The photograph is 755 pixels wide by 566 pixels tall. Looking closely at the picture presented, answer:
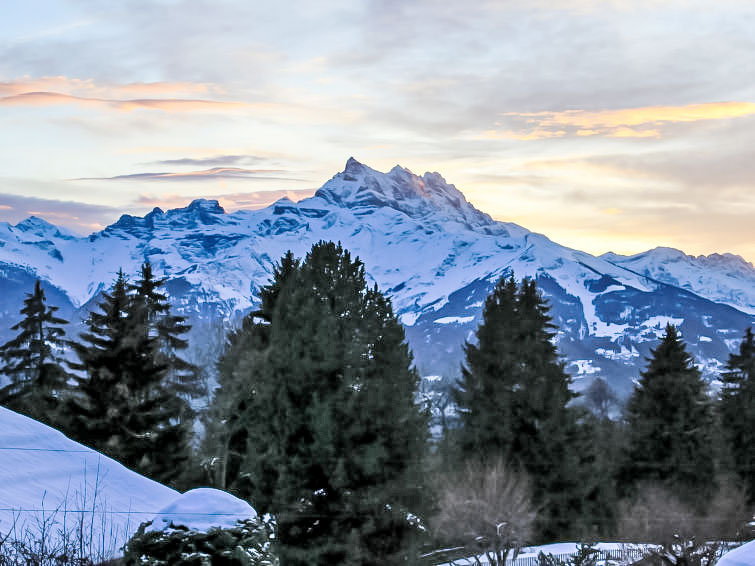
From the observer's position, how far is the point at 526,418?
42.8 m

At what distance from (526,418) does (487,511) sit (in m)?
6.76

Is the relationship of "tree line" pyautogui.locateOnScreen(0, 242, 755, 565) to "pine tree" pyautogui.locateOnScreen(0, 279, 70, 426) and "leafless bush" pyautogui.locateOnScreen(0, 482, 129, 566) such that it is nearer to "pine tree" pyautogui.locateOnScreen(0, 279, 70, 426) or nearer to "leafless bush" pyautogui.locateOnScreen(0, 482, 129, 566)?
"pine tree" pyautogui.locateOnScreen(0, 279, 70, 426)

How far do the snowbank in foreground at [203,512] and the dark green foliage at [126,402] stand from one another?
22831mm

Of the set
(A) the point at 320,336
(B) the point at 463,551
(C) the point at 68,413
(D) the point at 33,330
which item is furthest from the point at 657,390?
(D) the point at 33,330

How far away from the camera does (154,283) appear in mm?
45719

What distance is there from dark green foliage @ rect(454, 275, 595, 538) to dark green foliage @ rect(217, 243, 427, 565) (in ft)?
48.7

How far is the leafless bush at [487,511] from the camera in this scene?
37.2 m

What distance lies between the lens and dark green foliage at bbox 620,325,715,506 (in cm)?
4362

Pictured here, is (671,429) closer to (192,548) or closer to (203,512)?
(203,512)

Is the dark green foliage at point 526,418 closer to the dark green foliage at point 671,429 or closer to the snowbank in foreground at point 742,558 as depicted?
the dark green foliage at point 671,429

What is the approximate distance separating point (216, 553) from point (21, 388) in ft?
117

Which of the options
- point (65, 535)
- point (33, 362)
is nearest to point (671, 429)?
point (33, 362)

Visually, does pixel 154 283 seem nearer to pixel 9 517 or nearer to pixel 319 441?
pixel 319 441

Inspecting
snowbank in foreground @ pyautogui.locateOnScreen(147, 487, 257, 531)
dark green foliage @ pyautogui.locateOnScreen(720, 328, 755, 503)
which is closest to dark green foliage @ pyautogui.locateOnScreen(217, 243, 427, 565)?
snowbank in foreground @ pyautogui.locateOnScreen(147, 487, 257, 531)
